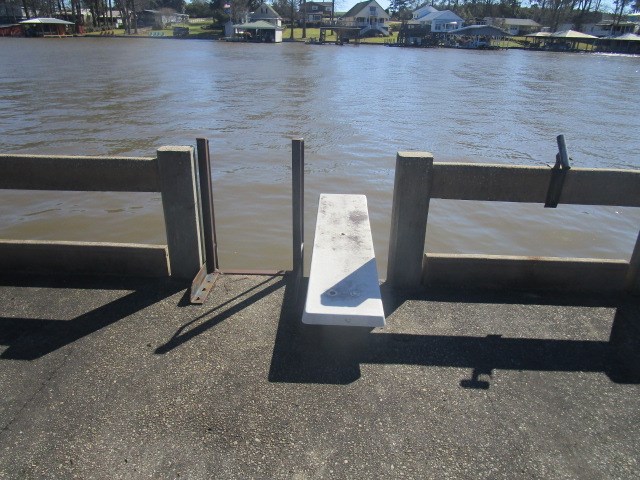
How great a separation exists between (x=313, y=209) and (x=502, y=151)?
29.9 ft

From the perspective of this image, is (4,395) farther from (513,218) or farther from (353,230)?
(513,218)

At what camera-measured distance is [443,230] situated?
32.7ft

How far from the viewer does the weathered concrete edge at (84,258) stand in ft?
15.2

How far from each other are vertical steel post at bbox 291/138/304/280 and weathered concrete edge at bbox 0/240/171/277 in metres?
1.20

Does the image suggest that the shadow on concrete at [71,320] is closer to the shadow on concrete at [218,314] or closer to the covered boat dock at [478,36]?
the shadow on concrete at [218,314]

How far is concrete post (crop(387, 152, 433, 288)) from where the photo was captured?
169 inches

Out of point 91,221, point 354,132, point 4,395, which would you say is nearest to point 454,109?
point 354,132

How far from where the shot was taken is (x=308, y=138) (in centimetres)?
1758

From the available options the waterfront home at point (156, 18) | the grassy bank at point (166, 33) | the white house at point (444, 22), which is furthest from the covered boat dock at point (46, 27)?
the white house at point (444, 22)

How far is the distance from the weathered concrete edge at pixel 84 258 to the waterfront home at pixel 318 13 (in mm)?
132920

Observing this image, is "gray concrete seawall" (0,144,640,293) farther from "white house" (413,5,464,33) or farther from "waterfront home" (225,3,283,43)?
"white house" (413,5,464,33)

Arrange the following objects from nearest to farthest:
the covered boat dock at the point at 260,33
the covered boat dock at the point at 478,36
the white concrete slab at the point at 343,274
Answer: the white concrete slab at the point at 343,274 → the covered boat dock at the point at 260,33 → the covered boat dock at the point at 478,36

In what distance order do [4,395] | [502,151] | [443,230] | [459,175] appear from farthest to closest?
[502,151], [443,230], [459,175], [4,395]

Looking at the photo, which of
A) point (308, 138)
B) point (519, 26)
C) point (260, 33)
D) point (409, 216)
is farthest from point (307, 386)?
point (519, 26)
